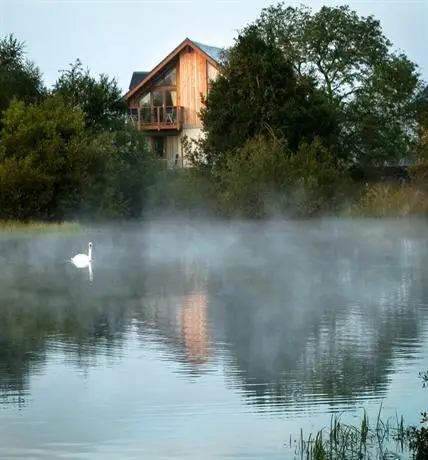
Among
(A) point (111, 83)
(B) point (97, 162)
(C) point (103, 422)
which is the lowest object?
(C) point (103, 422)

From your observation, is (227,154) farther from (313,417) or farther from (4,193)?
(313,417)

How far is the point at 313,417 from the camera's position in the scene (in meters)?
12.5

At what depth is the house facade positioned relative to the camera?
72.9 m

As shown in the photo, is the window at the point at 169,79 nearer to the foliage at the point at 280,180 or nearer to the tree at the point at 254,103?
the tree at the point at 254,103

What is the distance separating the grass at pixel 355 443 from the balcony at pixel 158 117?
6269 centimetres

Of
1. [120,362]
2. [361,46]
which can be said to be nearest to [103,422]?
[120,362]

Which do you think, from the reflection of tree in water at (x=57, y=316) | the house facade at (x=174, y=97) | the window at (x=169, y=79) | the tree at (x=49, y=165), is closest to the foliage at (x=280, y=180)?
the tree at (x=49, y=165)

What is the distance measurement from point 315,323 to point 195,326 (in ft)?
6.28

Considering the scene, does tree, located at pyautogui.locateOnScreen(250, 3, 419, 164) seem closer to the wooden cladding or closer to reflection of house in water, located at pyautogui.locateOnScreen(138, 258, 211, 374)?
the wooden cladding

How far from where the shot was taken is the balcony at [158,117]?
74.1 metres

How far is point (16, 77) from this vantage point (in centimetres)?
6381

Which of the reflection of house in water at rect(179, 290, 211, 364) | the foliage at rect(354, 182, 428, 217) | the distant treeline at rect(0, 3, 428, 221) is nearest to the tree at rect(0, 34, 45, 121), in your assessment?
the distant treeline at rect(0, 3, 428, 221)

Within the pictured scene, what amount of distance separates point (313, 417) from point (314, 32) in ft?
201

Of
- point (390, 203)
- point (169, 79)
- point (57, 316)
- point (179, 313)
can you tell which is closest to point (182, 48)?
point (169, 79)
